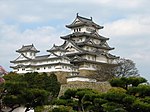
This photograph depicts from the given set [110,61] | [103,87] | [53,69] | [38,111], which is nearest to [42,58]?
[53,69]

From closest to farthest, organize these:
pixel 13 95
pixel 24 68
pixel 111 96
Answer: pixel 111 96 → pixel 13 95 → pixel 24 68

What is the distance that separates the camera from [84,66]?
4791cm

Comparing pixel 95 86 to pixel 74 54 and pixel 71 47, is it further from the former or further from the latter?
pixel 71 47

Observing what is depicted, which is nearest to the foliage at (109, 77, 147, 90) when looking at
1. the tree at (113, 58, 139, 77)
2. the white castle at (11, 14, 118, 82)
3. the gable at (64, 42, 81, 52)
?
the tree at (113, 58, 139, 77)

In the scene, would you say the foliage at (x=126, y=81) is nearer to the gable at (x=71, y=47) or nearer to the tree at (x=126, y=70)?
the tree at (x=126, y=70)

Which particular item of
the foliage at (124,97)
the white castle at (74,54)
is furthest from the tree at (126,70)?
the foliage at (124,97)

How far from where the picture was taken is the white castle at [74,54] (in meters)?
47.5

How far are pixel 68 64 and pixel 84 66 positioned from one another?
2.40m

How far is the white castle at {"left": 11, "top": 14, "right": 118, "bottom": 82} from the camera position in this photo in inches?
1870

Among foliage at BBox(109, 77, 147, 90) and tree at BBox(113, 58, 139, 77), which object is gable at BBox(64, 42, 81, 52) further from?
foliage at BBox(109, 77, 147, 90)

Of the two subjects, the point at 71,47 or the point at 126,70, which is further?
the point at 71,47

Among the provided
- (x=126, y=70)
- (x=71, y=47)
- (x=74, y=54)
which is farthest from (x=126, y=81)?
(x=71, y=47)

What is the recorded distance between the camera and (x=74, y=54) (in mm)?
49031

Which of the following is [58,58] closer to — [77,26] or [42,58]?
[42,58]
